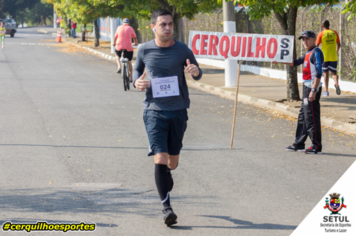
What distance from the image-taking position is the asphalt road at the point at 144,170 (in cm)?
505

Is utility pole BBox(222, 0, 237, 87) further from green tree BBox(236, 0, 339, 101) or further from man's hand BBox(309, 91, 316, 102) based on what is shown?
man's hand BBox(309, 91, 316, 102)

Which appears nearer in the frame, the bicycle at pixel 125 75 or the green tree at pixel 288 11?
the green tree at pixel 288 11

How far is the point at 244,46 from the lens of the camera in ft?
30.4

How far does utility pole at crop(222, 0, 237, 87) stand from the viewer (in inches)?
618

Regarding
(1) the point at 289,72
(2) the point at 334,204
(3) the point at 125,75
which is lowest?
(2) the point at 334,204

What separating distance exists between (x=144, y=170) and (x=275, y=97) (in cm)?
744

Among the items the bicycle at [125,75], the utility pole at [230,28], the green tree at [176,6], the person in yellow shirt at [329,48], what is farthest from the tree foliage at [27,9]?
the person in yellow shirt at [329,48]

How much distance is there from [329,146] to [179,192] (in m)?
3.62

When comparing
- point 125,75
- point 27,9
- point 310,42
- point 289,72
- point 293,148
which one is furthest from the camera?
point 27,9

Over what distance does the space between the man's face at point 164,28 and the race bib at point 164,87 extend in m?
0.39

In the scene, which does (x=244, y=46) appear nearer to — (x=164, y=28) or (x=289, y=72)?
(x=289, y=72)

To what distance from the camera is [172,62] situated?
5.04 meters

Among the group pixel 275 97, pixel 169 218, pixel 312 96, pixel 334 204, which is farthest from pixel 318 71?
pixel 275 97

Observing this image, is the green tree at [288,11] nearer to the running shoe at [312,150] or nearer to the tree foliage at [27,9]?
the running shoe at [312,150]
